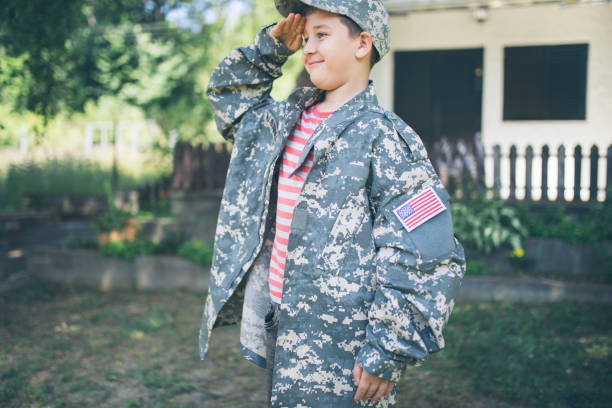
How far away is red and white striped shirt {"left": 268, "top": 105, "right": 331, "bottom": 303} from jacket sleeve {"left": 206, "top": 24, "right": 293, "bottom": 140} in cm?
32

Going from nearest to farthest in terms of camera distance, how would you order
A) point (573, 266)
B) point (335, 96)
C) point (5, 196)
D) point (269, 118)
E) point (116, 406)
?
point (335, 96) < point (269, 118) < point (116, 406) < point (573, 266) < point (5, 196)

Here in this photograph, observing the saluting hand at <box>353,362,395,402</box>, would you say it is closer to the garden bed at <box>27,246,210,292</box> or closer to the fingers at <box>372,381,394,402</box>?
the fingers at <box>372,381,394,402</box>

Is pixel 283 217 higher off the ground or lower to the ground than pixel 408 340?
higher

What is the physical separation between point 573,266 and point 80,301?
542 centimetres

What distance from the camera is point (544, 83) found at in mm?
8164

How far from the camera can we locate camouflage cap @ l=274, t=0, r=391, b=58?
1.64m

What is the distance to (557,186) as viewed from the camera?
6348mm

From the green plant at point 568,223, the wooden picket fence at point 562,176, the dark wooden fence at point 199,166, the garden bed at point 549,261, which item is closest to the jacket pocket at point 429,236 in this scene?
the garden bed at point 549,261

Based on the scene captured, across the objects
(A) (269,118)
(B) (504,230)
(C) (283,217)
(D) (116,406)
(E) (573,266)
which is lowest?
(D) (116,406)

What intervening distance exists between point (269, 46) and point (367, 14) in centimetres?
48

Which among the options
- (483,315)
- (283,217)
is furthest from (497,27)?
(283,217)

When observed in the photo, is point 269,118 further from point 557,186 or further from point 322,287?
point 557,186

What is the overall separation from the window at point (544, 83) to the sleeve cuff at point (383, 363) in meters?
7.63

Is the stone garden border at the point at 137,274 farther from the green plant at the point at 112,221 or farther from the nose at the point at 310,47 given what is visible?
the nose at the point at 310,47
